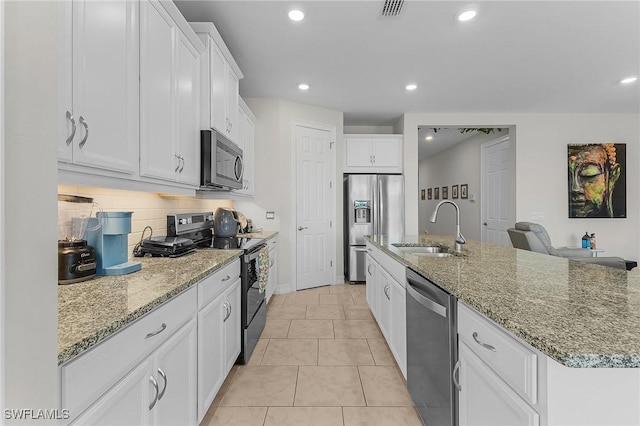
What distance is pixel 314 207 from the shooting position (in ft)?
15.2

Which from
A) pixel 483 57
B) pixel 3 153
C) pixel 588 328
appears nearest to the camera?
pixel 3 153

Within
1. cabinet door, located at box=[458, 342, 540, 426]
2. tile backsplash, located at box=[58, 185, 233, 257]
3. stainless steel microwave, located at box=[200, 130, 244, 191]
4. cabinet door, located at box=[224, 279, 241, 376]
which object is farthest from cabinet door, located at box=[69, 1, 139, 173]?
cabinet door, located at box=[458, 342, 540, 426]

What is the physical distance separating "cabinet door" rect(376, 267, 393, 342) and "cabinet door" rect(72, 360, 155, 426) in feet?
5.30

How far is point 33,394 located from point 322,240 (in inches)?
170

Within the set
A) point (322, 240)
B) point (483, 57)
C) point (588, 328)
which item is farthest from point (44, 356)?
point (322, 240)

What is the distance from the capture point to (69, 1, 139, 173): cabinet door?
1139 mm

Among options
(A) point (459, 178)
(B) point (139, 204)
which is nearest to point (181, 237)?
(B) point (139, 204)

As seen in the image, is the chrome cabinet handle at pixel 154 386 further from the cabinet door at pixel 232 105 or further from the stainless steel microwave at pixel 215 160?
the cabinet door at pixel 232 105

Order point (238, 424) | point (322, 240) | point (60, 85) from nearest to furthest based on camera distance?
point (60, 85) → point (238, 424) → point (322, 240)

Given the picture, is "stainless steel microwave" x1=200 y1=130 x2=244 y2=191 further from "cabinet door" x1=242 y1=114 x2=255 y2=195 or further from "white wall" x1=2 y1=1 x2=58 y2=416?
"white wall" x1=2 y1=1 x2=58 y2=416

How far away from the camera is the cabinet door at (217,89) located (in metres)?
2.31

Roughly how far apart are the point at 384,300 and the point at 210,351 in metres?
1.36

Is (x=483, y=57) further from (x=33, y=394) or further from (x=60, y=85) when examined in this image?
(x=33, y=394)

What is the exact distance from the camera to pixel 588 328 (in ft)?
2.56
